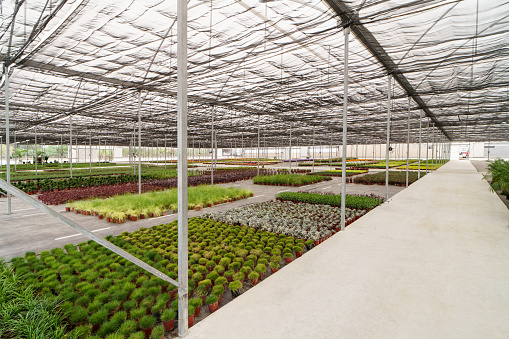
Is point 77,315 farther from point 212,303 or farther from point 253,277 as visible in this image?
point 253,277

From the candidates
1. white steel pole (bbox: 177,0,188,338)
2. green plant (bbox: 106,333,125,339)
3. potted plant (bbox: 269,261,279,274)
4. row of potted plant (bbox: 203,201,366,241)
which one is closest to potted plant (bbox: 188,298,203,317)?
white steel pole (bbox: 177,0,188,338)

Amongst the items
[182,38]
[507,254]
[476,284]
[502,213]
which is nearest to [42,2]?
[182,38]

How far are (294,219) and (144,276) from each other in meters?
4.38

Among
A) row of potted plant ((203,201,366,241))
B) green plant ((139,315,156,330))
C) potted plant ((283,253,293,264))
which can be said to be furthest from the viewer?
row of potted plant ((203,201,366,241))

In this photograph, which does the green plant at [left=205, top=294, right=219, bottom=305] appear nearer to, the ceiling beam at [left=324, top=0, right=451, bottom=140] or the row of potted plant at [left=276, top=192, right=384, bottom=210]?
the ceiling beam at [left=324, top=0, right=451, bottom=140]

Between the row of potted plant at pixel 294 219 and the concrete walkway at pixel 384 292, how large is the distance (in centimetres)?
60

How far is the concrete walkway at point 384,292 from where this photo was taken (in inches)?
Answer: 102

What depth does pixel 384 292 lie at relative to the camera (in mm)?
3285

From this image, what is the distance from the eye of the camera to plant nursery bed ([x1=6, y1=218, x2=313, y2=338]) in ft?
9.07

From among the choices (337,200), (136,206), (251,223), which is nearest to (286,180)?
(337,200)

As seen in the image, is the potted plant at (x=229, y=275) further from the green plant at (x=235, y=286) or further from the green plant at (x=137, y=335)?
the green plant at (x=137, y=335)

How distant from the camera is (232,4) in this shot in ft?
17.1

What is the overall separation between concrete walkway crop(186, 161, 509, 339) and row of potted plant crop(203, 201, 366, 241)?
1.96 feet

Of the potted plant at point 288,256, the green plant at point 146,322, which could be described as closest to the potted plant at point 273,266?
the potted plant at point 288,256
